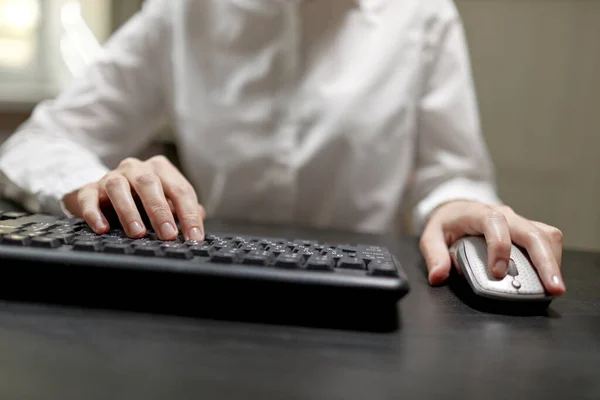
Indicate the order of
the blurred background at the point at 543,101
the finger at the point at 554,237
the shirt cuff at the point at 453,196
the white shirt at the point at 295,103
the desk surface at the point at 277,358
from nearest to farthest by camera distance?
the desk surface at the point at 277,358
the finger at the point at 554,237
the shirt cuff at the point at 453,196
the white shirt at the point at 295,103
the blurred background at the point at 543,101

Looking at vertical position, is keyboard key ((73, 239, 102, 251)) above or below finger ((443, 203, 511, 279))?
above

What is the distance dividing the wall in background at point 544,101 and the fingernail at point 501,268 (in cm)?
130

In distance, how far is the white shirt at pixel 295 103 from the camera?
0.75 m

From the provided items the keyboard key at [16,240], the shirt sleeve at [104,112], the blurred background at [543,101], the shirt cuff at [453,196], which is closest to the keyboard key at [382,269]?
the keyboard key at [16,240]

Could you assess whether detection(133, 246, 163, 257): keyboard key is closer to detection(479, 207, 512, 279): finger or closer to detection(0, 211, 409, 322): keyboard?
detection(0, 211, 409, 322): keyboard

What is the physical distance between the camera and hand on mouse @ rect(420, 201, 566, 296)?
0.36 meters

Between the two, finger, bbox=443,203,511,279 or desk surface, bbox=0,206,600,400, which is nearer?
desk surface, bbox=0,206,600,400

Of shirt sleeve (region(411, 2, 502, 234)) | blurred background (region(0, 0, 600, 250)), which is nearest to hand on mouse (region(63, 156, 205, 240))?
shirt sleeve (region(411, 2, 502, 234))

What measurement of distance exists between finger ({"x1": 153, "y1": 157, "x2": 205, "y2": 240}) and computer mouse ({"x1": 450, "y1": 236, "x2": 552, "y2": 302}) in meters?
0.20

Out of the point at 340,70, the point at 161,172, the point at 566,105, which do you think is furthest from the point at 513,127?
the point at 161,172

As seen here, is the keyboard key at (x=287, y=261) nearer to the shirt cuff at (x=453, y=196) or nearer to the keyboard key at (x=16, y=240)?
the keyboard key at (x=16, y=240)

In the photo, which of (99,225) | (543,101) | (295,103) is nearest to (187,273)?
(99,225)

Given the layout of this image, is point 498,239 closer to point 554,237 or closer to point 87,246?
point 554,237

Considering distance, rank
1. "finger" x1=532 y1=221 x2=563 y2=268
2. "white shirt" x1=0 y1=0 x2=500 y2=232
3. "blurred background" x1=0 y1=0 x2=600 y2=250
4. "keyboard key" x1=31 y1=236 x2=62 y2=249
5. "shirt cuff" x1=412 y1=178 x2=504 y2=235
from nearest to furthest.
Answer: "keyboard key" x1=31 y1=236 x2=62 y2=249 < "finger" x1=532 y1=221 x2=563 y2=268 < "shirt cuff" x1=412 y1=178 x2=504 y2=235 < "white shirt" x1=0 y1=0 x2=500 y2=232 < "blurred background" x1=0 y1=0 x2=600 y2=250
